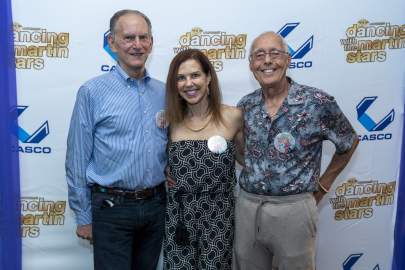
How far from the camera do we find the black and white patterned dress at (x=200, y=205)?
5.95 feet

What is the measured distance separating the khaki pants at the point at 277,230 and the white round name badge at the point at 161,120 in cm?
45

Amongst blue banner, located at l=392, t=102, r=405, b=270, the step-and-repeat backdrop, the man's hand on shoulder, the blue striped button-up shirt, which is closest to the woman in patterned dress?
the blue striped button-up shirt

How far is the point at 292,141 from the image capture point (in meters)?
1.77

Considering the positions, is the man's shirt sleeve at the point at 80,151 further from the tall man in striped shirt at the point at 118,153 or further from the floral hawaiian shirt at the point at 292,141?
the floral hawaiian shirt at the point at 292,141

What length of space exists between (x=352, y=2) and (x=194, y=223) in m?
1.57

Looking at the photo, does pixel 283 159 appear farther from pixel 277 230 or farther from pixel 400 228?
pixel 400 228

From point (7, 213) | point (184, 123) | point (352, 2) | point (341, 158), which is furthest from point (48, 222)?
point (352, 2)

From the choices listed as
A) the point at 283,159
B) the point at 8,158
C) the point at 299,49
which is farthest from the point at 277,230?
the point at 8,158

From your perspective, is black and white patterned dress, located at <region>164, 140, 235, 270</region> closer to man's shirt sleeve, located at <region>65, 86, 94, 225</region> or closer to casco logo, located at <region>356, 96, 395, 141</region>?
man's shirt sleeve, located at <region>65, 86, 94, 225</region>

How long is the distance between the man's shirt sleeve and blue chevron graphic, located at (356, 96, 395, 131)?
159 cm

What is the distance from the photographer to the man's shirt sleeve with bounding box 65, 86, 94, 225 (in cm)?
182

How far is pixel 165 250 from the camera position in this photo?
1898mm

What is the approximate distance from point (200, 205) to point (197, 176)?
0.12 m

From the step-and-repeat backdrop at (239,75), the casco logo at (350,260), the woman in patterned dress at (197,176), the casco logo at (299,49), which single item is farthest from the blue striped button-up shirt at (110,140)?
the casco logo at (350,260)
